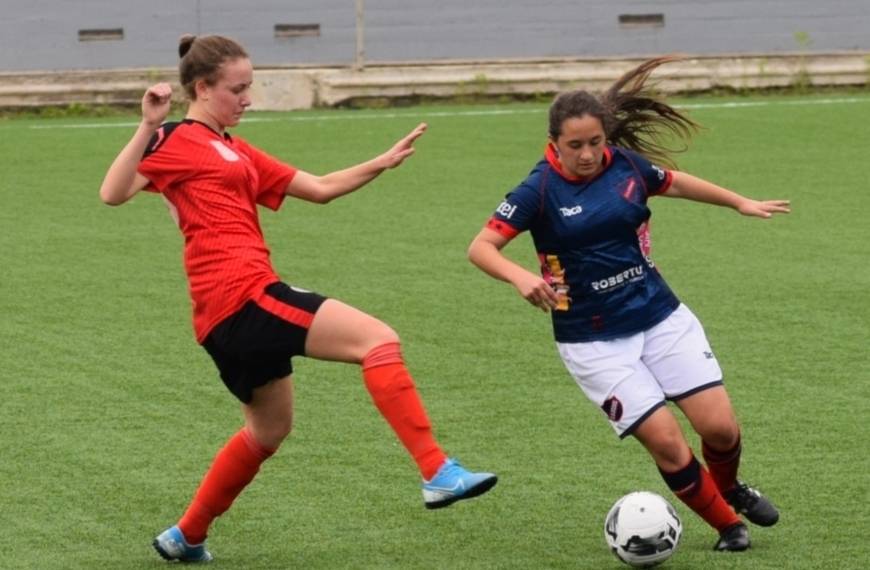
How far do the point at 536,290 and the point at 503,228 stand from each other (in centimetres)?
40

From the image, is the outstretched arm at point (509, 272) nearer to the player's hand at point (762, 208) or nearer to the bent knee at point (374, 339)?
the bent knee at point (374, 339)

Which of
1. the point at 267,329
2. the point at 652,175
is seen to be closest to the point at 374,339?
the point at 267,329

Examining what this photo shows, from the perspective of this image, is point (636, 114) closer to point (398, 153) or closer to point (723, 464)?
point (398, 153)

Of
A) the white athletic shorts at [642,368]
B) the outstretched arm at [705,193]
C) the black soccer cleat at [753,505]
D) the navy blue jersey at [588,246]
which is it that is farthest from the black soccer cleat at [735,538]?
the outstretched arm at [705,193]

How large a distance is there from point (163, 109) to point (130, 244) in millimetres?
→ 6834

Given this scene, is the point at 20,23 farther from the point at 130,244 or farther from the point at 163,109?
the point at 163,109

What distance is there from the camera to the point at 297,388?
8.27 m

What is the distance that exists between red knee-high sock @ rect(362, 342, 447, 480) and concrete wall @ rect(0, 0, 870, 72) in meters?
15.4

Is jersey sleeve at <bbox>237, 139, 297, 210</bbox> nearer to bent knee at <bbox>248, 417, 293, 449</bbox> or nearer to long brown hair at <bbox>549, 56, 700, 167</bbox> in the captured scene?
bent knee at <bbox>248, 417, 293, 449</bbox>

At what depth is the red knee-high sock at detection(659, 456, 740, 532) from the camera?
5.69 metres

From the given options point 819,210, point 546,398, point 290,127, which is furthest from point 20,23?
point 546,398

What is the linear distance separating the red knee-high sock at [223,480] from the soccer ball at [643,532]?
1118mm

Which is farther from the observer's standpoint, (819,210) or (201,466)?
(819,210)

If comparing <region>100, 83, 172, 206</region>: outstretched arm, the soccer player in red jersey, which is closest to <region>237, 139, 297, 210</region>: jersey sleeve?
the soccer player in red jersey
